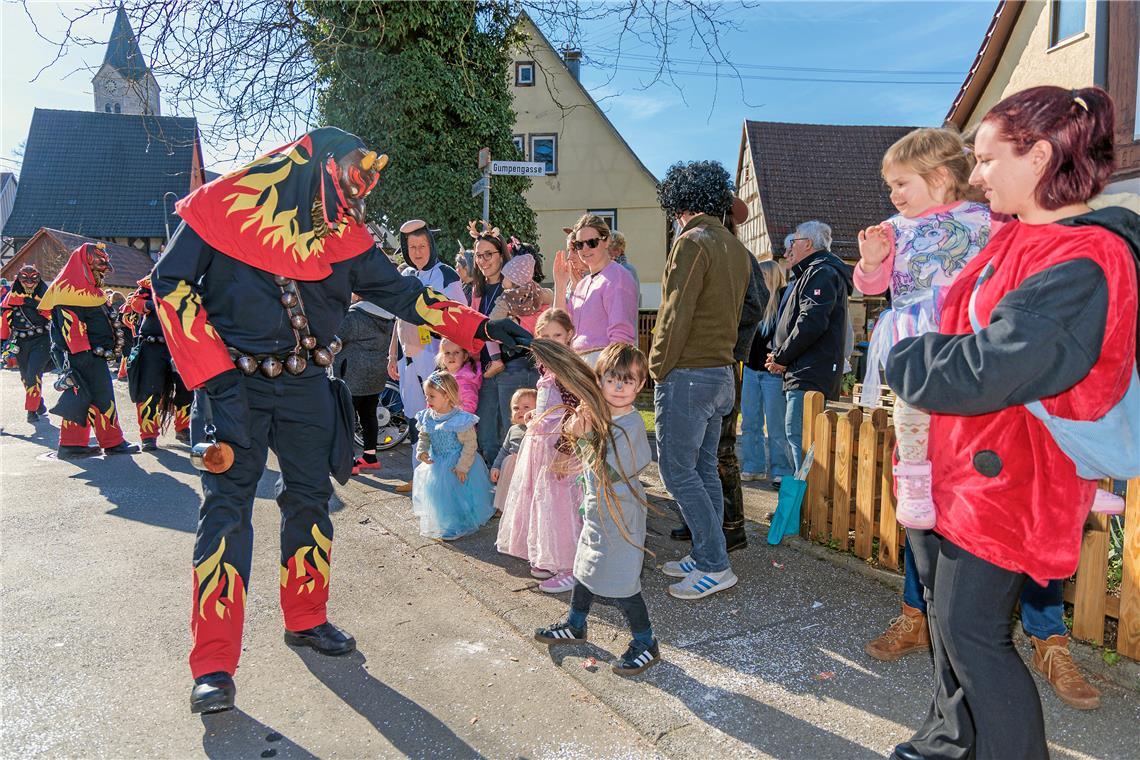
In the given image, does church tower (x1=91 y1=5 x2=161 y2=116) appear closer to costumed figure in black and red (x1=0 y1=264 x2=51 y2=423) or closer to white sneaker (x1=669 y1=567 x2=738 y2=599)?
white sneaker (x1=669 y1=567 x2=738 y2=599)

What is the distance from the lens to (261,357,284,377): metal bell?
318cm

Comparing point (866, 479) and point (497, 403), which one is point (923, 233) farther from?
point (497, 403)

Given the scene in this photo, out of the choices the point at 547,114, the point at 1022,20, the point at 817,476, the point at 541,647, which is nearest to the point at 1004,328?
the point at 541,647

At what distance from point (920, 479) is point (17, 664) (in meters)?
3.76

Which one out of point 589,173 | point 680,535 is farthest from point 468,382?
point 589,173

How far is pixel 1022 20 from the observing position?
11.4m

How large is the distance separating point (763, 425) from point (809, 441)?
2259mm

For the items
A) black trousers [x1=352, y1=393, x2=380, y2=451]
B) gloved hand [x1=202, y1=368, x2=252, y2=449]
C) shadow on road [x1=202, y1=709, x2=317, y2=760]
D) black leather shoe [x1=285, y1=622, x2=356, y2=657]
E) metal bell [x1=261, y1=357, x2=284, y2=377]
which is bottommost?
shadow on road [x1=202, y1=709, x2=317, y2=760]

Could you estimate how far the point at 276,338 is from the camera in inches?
126

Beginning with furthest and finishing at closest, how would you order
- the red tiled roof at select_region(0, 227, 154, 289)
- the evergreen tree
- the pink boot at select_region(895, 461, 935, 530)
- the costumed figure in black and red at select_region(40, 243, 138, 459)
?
the red tiled roof at select_region(0, 227, 154, 289)
the evergreen tree
the costumed figure in black and red at select_region(40, 243, 138, 459)
the pink boot at select_region(895, 461, 935, 530)

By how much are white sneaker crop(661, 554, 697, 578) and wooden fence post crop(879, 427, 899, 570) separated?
1050 millimetres

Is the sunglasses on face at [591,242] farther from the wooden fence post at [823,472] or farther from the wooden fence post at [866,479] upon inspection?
the wooden fence post at [866,479]

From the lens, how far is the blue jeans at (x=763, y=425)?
6.56 m

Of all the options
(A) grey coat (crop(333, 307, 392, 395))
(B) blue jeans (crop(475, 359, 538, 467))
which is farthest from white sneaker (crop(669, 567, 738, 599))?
(A) grey coat (crop(333, 307, 392, 395))
